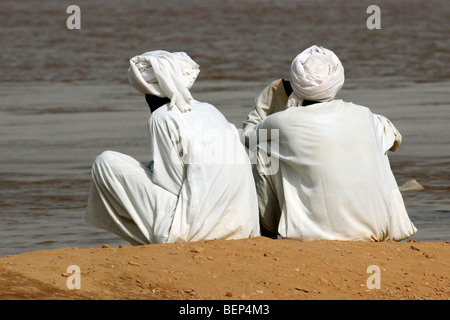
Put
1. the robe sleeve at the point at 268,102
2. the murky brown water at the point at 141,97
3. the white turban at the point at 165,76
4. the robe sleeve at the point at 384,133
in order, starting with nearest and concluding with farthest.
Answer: the white turban at the point at 165,76 → the robe sleeve at the point at 384,133 → the robe sleeve at the point at 268,102 → the murky brown water at the point at 141,97

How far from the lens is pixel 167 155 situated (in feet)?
22.9

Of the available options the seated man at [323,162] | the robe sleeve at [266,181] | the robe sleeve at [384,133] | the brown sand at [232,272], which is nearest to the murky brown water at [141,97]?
the robe sleeve at [384,133]

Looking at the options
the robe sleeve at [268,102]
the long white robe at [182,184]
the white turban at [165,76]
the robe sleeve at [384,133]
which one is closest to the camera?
the long white robe at [182,184]

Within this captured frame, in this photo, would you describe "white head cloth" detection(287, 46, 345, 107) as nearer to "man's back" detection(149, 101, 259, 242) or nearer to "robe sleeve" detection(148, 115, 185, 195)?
"man's back" detection(149, 101, 259, 242)

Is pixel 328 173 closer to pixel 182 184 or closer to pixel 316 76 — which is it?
pixel 316 76

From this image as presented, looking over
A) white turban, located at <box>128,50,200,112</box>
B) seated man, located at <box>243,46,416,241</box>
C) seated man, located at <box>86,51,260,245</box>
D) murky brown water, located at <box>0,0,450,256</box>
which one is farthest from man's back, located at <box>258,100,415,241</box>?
murky brown water, located at <box>0,0,450,256</box>

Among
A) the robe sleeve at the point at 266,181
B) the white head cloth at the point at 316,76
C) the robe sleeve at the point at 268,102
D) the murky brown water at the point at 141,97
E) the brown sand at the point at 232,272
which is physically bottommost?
the murky brown water at the point at 141,97

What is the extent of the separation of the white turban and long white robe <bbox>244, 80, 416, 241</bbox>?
1.80 ft

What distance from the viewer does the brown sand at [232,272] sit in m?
6.18

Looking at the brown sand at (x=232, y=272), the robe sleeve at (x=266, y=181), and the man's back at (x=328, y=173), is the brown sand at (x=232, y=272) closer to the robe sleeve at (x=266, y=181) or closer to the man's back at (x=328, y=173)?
the man's back at (x=328, y=173)

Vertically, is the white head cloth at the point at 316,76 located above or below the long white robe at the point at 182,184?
above

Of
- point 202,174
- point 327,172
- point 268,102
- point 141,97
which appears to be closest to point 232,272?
point 202,174

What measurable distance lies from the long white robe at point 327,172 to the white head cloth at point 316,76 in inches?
3.3

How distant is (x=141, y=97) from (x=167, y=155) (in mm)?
10446
